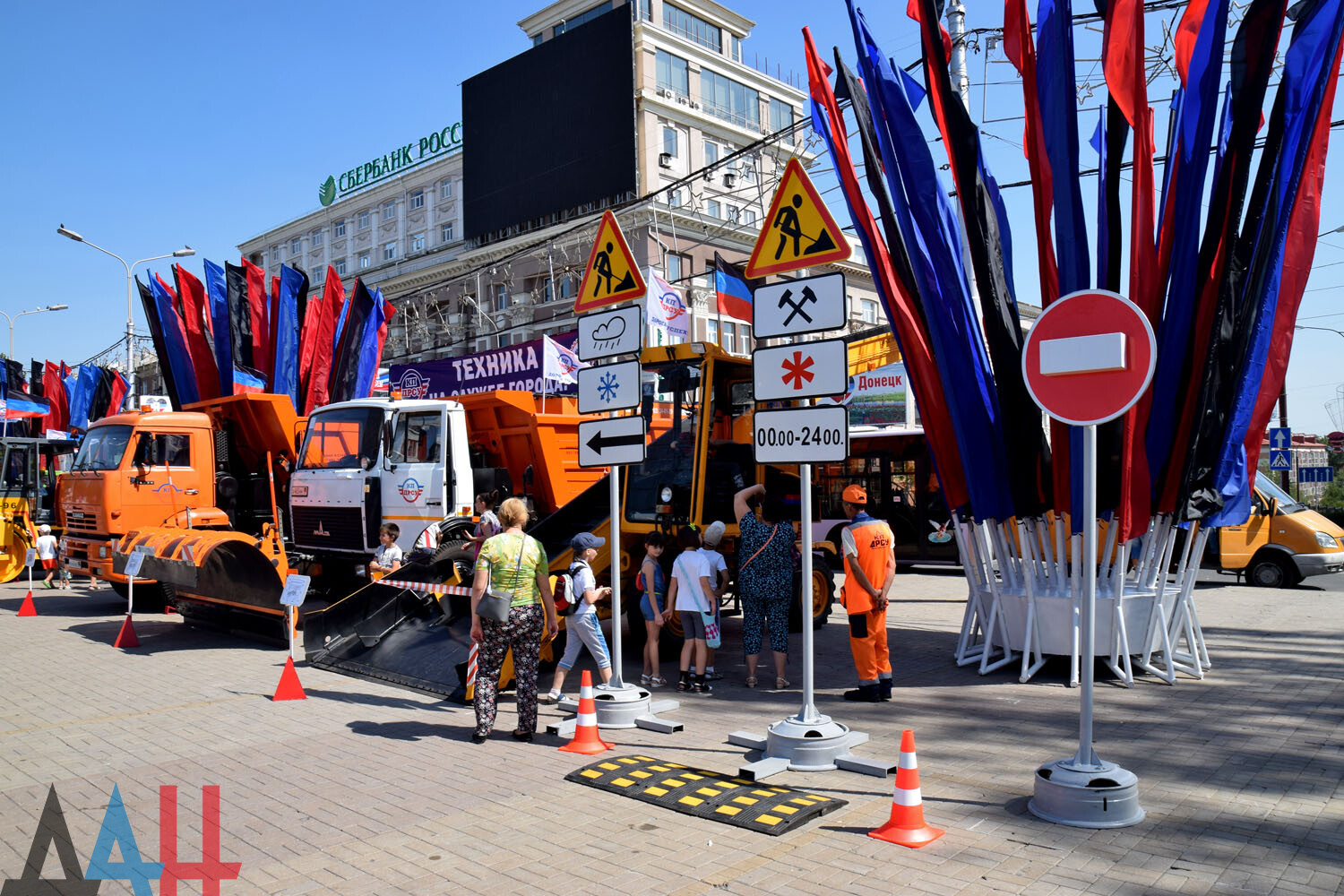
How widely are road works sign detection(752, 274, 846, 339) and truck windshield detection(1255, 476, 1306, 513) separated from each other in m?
13.8

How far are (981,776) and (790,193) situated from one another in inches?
163

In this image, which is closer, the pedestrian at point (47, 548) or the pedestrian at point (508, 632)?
the pedestrian at point (508, 632)

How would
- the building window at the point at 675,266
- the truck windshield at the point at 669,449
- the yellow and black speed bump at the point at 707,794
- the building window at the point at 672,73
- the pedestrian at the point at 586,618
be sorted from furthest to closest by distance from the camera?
the building window at the point at 672,73, the building window at the point at 675,266, the truck windshield at the point at 669,449, the pedestrian at the point at 586,618, the yellow and black speed bump at the point at 707,794

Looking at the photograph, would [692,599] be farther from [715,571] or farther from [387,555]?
[387,555]

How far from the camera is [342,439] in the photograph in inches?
506

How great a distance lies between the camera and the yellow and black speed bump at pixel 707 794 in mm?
5266

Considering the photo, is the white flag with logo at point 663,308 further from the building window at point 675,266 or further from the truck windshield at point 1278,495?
the building window at point 675,266

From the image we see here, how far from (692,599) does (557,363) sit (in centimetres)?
1518

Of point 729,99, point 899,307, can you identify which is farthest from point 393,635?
point 729,99

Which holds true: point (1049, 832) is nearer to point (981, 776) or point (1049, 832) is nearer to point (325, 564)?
point (981, 776)

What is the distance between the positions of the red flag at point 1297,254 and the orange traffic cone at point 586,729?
6.28 metres

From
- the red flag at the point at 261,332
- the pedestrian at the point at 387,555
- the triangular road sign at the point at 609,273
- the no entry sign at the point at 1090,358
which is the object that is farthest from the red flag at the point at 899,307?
the red flag at the point at 261,332

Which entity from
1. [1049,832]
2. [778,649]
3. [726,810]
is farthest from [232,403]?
[1049,832]

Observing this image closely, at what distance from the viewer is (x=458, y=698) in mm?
8555
